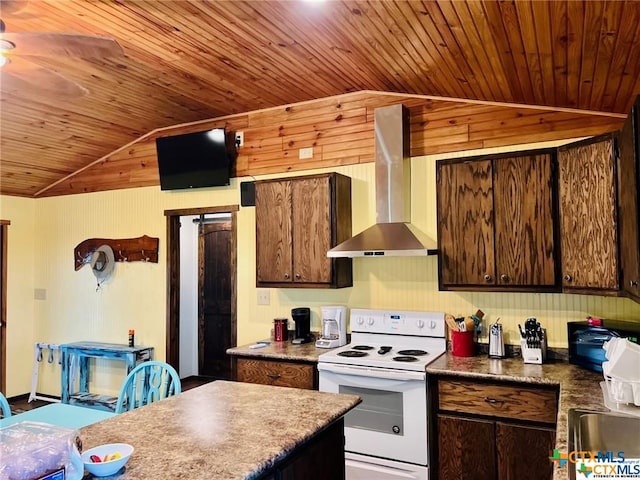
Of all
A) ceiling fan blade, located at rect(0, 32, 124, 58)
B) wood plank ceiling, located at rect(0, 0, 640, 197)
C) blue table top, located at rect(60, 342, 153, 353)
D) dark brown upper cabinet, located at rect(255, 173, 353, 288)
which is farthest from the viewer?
blue table top, located at rect(60, 342, 153, 353)

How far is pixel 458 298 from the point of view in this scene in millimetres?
3311

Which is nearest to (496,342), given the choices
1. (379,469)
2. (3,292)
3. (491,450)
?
(491,450)

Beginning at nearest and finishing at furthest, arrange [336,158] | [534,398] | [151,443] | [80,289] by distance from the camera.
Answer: [151,443]
[534,398]
[336,158]
[80,289]

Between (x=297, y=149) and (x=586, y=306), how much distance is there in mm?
2428

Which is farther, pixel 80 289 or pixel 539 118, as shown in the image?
pixel 80 289

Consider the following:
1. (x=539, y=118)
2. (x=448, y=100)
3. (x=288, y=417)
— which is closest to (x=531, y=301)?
(x=539, y=118)

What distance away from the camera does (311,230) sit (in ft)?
11.6

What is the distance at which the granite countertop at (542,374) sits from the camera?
209 cm

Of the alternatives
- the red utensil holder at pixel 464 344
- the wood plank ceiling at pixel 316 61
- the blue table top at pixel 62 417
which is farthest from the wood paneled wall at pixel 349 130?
the blue table top at pixel 62 417

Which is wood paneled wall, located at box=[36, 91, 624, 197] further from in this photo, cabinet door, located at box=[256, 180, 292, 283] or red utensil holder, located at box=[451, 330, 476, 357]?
red utensil holder, located at box=[451, 330, 476, 357]

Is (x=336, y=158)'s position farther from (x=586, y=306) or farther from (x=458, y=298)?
(x=586, y=306)

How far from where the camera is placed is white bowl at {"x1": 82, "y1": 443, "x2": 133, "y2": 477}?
1332 millimetres

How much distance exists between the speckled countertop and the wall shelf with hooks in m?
2.73

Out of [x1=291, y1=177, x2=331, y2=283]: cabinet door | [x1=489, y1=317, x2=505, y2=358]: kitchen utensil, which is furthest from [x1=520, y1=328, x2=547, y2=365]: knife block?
[x1=291, y1=177, x2=331, y2=283]: cabinet door
